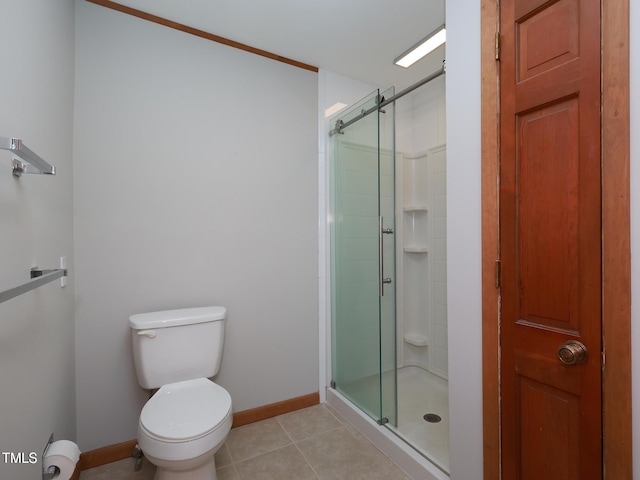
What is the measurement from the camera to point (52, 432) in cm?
130

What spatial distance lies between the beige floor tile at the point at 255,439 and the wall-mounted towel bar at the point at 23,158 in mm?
1697

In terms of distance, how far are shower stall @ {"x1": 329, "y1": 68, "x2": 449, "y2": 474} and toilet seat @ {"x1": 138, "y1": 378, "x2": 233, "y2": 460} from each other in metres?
0.96

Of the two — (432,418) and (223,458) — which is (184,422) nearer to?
(223,458)

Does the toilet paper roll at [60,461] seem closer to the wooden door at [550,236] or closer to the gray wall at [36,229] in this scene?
the gray wall at [36,229]

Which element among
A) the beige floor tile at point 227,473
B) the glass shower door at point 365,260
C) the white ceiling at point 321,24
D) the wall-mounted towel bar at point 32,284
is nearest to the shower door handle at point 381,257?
the glass shower door at point 365,260

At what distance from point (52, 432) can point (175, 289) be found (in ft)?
2.68

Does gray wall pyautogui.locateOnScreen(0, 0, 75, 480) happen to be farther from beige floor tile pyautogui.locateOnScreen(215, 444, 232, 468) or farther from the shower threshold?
the shower threshold

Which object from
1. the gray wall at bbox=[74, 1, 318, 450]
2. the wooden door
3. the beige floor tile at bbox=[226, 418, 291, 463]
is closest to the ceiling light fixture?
the gray wall at bbox=[74, 1, 318, 450]

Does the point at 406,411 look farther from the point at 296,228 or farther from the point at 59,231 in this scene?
the point at 59,231

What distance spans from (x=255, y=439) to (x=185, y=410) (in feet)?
2.40

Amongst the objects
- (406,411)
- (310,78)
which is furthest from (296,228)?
(406,411)

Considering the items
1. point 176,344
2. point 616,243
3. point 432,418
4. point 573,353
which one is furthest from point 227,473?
point 616,243

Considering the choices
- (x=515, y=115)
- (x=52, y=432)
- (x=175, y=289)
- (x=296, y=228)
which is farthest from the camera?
(x=296, y=228)

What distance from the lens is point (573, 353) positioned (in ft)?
3.10
